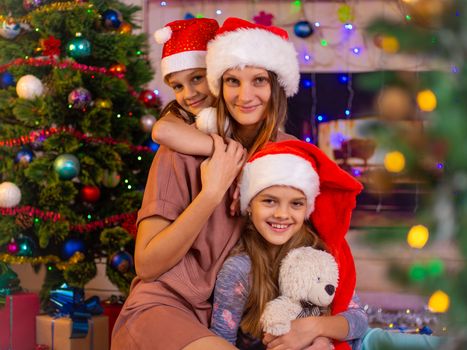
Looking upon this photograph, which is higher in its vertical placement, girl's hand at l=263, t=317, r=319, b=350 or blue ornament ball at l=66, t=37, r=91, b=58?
blue ornament ball at l=66, t=37, r=91, b=58

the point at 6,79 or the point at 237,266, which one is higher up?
the point at 6,79

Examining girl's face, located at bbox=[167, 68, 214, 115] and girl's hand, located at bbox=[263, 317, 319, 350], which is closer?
girl's hand, located at bbox=[263, 317, 319, 350]

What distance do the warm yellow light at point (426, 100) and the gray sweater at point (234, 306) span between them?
1391 mm

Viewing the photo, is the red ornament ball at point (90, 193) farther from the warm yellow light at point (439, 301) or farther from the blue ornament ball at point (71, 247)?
the warm yellow light at point (439, 301)

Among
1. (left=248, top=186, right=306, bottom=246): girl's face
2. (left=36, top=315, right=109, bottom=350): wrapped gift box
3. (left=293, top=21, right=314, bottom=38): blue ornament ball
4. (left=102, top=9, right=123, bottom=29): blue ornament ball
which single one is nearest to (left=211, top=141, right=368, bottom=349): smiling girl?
(left=248, top=186, right=306, bottom=246): girl's face

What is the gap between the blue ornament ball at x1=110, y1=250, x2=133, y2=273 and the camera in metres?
3.30

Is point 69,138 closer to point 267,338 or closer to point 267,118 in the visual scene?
point 267,118

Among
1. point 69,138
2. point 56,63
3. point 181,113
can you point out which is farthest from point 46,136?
point 181,113

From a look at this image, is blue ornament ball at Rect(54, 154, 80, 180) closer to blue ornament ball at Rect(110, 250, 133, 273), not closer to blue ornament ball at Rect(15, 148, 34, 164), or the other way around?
blue ornament ball at Rect(15, 148, 34, 164)

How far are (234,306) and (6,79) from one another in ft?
6.74

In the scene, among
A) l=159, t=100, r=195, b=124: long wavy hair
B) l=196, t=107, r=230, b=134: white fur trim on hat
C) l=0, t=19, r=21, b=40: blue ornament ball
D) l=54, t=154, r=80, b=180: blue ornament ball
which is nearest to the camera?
l=196, t=107, r=230, b=134: white fur trim on hat

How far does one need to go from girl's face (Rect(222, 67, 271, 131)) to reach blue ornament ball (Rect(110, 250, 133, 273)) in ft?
4.62

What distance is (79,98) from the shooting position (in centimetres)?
320

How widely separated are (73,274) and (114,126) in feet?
2.44
